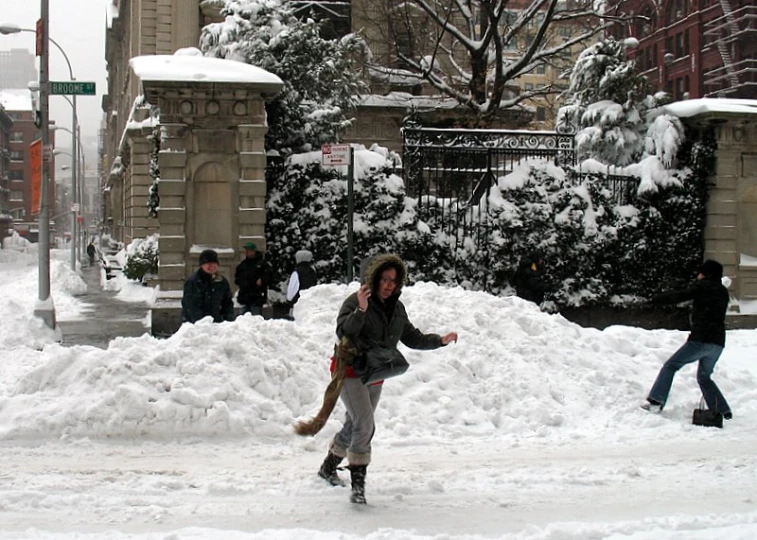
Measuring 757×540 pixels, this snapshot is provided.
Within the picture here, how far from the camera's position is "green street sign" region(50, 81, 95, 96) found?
1363cm

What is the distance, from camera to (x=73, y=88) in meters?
13.7

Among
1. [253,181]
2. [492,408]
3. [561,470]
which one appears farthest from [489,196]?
[561,470]

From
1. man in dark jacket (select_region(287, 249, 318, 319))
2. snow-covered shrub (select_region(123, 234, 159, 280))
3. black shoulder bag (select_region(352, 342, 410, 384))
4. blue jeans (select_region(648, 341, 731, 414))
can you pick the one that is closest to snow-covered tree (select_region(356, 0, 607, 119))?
snow-covered shrub (select_region(123, 234, 159, 280))

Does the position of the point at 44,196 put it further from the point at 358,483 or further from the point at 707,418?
the point at 707,418

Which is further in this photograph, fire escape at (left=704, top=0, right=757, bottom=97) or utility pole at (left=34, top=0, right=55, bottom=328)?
fire escape at (left=704, top=0, right=757, bottom=97)

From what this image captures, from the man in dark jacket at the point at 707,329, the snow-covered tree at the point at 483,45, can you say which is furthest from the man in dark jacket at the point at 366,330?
the snow-covered tree at the point at 483,45

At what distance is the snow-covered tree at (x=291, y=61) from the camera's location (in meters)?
15.6

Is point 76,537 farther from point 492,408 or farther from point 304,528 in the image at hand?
point 492,408

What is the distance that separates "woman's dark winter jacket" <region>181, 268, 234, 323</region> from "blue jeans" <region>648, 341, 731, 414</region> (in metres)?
5.07

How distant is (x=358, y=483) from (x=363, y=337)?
1.04 meters

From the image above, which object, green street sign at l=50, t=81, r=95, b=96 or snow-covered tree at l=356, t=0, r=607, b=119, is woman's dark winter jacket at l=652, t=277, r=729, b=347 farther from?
snow-covered tree at l=356, t=0, r=607, b=119

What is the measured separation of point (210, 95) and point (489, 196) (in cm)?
524

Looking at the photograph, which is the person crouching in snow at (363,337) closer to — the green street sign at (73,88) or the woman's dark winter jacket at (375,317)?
the woman's dark winter jacket at (375,317)

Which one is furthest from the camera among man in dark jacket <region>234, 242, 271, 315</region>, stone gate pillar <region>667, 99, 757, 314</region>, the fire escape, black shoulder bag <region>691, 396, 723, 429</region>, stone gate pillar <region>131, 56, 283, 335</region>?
the fire escape
